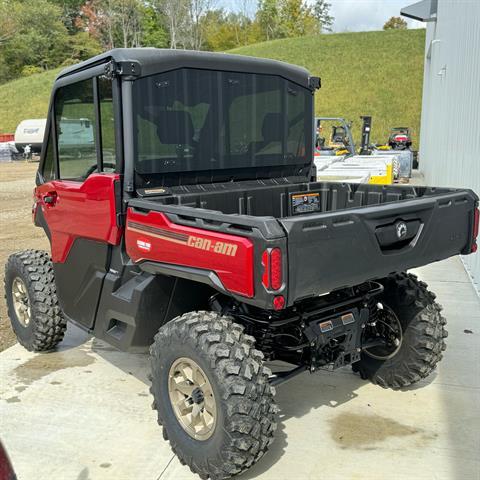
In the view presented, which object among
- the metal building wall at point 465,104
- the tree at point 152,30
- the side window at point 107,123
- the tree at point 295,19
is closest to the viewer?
the side window at point 107,123

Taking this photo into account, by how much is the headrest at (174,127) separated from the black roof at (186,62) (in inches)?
11.1

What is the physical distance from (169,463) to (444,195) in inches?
89.7

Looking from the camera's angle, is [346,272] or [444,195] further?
[444,195]

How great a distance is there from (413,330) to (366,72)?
45.8 m

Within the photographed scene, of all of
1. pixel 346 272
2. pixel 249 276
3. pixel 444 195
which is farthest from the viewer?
pixel 444 195

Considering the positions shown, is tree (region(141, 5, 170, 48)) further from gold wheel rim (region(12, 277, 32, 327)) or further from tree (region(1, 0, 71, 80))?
gold wheel rim (region(12, 277, 32, 327))

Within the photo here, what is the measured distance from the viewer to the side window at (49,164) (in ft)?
14.6

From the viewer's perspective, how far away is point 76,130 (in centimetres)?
407

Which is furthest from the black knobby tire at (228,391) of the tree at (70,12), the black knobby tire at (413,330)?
the tree at (70,12)

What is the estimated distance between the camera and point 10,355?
4910mm

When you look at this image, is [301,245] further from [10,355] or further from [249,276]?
[10,355]

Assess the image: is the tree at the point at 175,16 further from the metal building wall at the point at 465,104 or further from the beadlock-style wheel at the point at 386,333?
the beadlock-style wheel at the point at 386,333

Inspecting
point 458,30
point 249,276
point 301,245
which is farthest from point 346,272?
point 458,30

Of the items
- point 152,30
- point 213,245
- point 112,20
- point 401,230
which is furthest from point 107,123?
point 152,30
